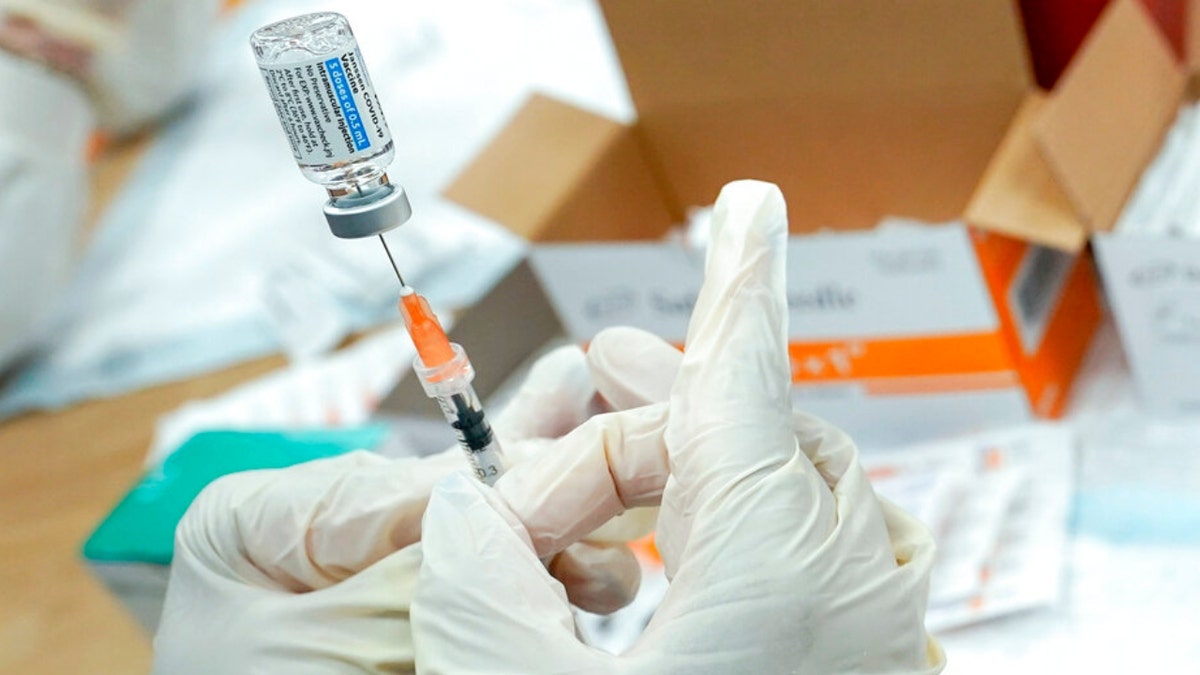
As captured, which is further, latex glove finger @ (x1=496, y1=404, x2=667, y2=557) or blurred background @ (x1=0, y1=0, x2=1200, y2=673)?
blurred background @ (x1=0, y1=0, x2=1200, y2=673)

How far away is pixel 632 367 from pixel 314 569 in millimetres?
214

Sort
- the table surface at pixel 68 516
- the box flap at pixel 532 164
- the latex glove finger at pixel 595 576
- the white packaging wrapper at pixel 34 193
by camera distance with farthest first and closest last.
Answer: the white packaging wrapper at pixel 34 193
the table surface at pixel 68 516
the box flap at pixel 532 164
the latex glove finger at pixel 595 576

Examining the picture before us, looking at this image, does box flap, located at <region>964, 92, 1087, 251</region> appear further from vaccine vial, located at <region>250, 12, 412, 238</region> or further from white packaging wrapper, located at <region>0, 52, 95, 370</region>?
white packaging wrapper, located at <region>0, 52, 95, 370</region>

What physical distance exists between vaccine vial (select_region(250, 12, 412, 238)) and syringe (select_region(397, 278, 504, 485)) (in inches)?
2.1

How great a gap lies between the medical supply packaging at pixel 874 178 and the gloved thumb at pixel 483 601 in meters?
0.57

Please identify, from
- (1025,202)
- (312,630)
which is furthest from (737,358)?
(1025,202)

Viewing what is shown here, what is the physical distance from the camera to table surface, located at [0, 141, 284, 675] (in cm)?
141

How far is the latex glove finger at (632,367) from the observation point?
750 mm

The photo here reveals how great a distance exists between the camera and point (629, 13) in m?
1.29

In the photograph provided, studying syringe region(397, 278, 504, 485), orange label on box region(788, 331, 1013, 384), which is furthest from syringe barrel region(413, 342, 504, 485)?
orange label on box region(788, 331, 1013, 384)

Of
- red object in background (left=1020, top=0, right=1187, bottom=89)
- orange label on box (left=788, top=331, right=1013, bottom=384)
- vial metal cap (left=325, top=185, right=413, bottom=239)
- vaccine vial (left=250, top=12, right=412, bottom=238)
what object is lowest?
orange label on box (left=788, top=331, right=1013, bottom=384)

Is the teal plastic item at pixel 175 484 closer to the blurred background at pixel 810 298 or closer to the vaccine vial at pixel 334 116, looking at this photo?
the blurred background at pixel 810 298

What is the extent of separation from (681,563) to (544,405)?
207mm

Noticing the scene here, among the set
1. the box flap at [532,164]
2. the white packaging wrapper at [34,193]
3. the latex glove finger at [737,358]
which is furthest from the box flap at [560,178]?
the white packaging wrapper at [34,193]
